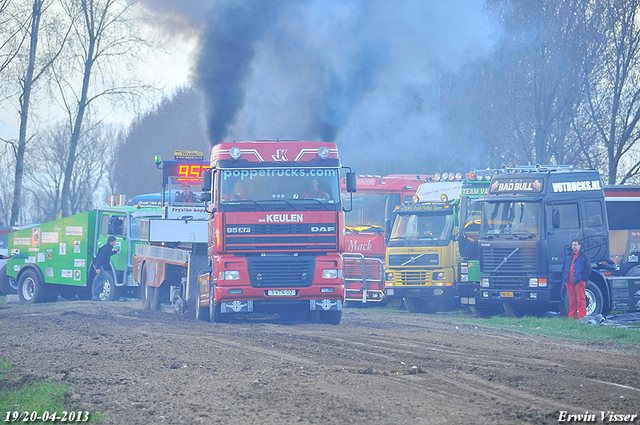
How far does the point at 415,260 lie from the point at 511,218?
3561mm

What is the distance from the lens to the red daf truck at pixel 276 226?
13672 millimetres

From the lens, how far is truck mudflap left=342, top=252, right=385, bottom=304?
2084 centimetres

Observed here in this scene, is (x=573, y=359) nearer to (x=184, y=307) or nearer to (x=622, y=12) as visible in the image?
(x=184, y=307)

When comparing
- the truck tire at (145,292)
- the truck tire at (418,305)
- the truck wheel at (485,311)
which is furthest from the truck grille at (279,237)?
the truck tire at (418,305)

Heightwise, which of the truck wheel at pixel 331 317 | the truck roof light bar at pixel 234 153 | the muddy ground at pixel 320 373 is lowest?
the muddy ground at pixel 320 373

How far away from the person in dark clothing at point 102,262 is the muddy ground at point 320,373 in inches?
288

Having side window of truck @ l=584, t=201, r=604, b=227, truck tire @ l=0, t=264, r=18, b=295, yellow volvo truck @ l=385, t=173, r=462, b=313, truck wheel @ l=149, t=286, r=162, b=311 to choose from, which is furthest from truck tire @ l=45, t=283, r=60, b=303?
side window of truck @ l=584, t=201, r=604, b=227

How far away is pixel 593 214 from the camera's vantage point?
17.2 m

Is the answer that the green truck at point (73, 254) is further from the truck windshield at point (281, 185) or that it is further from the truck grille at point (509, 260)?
the truck grille at point (509, 260)

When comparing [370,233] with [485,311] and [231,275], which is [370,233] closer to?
[485,311]

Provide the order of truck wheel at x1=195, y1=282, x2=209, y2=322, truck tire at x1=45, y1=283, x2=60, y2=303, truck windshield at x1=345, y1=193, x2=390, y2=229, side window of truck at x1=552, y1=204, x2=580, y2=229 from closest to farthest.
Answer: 1. truck wheel at x1=195, y1=282, x2=209, y2=322
2. side window of truck at x1=552, y1=204, x2=580, y2=229
3. truck tire at x1=45, y1=283, x2=60, y2=303
4. truck windshield at x1=345, y1=193, x2=390, y2=229

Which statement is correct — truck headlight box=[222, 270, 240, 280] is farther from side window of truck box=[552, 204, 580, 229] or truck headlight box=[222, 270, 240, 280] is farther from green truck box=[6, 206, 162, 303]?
green truck box=[6, 206, 162, 303]

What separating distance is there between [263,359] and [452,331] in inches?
219

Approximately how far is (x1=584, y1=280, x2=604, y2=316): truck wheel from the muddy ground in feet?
12.9
